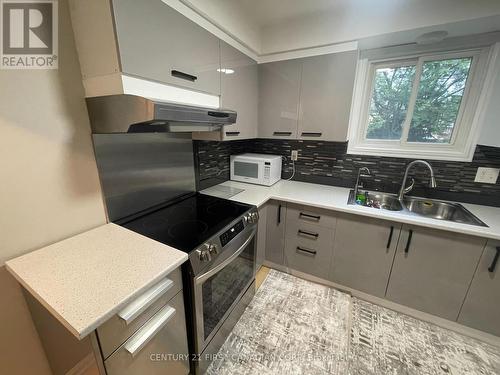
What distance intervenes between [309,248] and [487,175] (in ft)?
4.83

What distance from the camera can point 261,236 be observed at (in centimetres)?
194

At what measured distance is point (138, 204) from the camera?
1.37 meters

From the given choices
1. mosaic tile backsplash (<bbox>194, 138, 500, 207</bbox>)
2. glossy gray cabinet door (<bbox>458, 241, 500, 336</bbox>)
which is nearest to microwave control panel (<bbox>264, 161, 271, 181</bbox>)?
mosaic tile backsplash (<bbox>194, 138, 500, 207</bbox>)

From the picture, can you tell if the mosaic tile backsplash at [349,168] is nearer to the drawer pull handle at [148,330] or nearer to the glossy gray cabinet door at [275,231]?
the glossy gray cabinet door at [275,231]

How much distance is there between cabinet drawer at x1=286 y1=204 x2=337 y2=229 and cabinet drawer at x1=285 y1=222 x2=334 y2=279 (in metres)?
0.04

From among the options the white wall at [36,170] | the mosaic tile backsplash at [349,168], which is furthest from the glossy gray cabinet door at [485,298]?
the white wall at [36,170]

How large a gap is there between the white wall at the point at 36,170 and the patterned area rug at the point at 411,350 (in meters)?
1.78

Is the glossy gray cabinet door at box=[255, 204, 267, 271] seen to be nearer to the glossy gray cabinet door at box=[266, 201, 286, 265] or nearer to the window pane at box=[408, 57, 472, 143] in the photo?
the glossy gray cabinet door at box=[266, 201, 286, 265]

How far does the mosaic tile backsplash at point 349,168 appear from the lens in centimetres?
164

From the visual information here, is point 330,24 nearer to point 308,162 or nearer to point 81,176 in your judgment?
point 308,162

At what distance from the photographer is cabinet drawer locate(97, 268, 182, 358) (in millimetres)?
698

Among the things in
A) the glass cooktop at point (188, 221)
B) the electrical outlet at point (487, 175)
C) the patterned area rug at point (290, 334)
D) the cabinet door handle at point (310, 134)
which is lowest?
the patterned area rug at point (290, 334)

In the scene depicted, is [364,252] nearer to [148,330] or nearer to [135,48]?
[148,330]

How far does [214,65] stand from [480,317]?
2.47 meters
